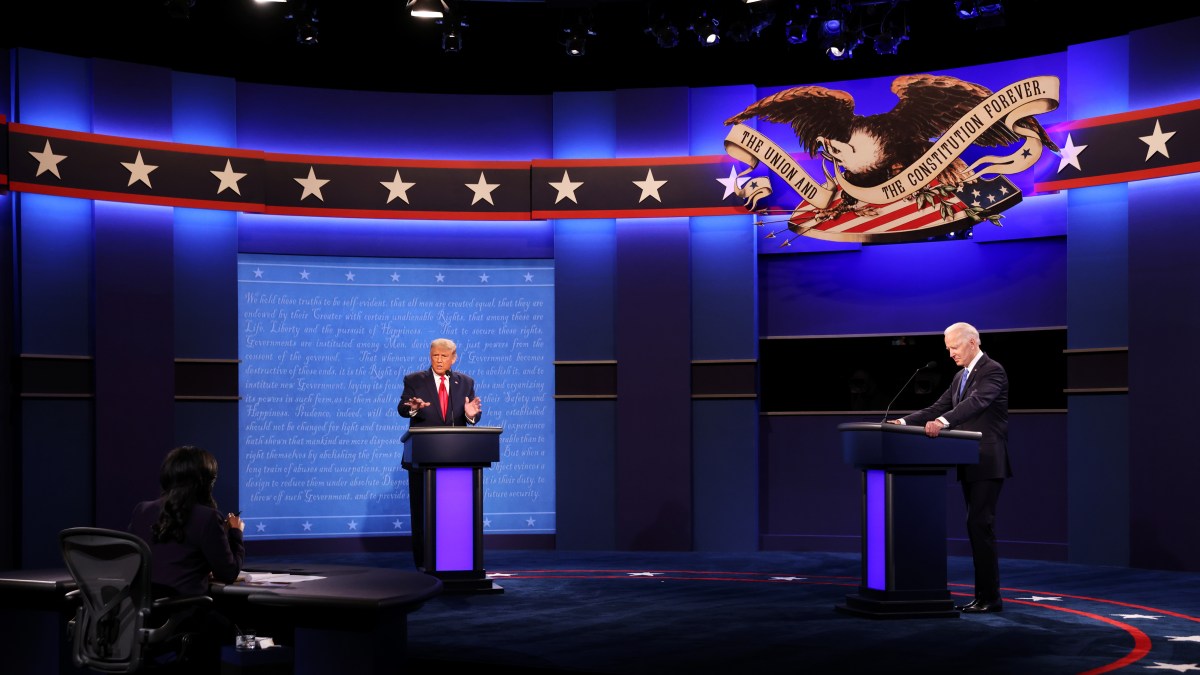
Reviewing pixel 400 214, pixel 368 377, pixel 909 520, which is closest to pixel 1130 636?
pixel 909 520

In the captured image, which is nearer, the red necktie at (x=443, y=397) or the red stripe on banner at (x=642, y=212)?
the red necktie at (x=443, y=397)

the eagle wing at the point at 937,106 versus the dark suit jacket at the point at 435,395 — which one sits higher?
the eagle wing at the point at 937,106

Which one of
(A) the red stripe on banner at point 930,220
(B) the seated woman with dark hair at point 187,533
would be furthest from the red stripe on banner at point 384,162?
(B) the seated woman with dark hair at point 187,533

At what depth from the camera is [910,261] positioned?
9.60 metres

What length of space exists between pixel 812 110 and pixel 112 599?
7070 millimetres

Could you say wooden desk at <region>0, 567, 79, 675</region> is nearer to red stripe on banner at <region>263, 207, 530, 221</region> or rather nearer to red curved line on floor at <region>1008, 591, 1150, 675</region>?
red curved line on floor at <region>1008, 591, 1150, 675</region>

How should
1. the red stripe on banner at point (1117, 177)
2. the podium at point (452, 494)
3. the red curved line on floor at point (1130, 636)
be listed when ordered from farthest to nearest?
the red stripe on banner at point (1117, 177), the podium at point (452, 494), the red curved line on floor at point (1130, 636)

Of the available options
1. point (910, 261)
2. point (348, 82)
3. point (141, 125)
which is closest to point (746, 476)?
point (910, 261)

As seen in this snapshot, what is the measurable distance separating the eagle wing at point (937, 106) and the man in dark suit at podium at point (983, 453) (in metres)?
3.02

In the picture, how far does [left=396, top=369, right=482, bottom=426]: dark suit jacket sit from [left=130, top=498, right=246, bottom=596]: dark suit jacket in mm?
3613

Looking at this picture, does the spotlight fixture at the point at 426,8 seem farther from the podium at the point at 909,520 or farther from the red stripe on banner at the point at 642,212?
the podium at the point at 909,520

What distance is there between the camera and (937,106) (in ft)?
29.6

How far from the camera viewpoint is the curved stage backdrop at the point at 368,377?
9.48 metres

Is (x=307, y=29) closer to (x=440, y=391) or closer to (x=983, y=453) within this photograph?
(x=440, y=391)
